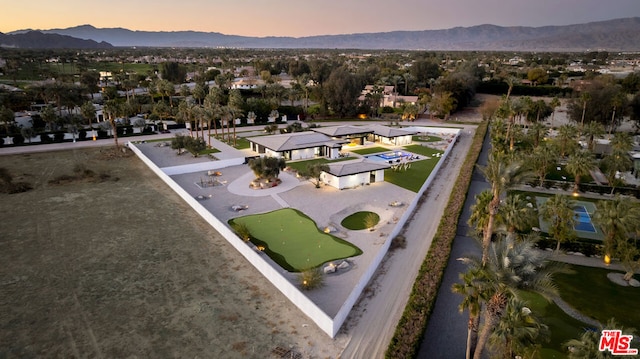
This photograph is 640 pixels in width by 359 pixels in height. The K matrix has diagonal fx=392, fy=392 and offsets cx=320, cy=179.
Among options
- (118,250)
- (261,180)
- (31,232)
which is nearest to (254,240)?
(118,250)

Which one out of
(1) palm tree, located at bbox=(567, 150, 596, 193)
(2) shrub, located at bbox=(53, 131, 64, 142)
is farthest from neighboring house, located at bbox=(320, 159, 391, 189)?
(2) shrub, located at bbox=(53, 131, 64, 142)

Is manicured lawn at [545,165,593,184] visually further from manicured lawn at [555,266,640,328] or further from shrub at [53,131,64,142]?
shrub at [53,131,64,142]

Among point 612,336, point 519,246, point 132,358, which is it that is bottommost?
point 132,358

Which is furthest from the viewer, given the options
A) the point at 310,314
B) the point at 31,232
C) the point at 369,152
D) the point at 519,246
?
the point at 369,152

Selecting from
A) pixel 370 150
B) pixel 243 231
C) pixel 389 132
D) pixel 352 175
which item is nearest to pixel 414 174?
pixel 352 175

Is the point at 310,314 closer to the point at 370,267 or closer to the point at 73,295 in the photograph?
the point at 370,267

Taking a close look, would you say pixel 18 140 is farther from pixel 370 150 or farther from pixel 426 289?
pixel 426 289
